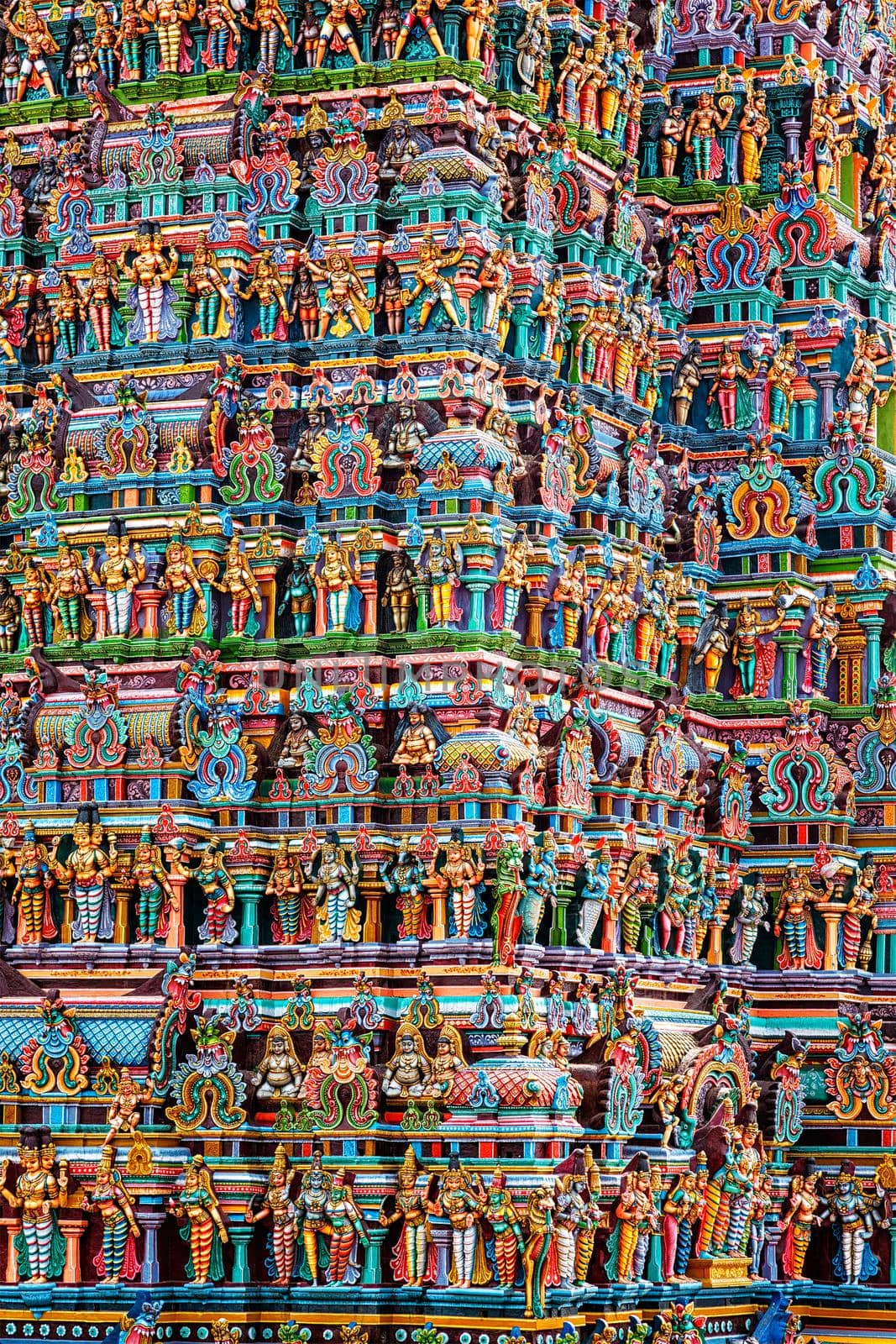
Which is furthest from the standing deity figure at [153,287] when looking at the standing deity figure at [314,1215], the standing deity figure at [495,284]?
the standing deity figure at [314,1215]

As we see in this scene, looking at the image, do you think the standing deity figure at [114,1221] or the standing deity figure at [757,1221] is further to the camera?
the standing deity figure at [757,1221]

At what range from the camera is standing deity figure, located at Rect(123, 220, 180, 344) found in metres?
38.2

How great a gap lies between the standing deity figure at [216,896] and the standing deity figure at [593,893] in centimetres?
375

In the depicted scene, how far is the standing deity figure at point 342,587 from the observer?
37.0 meters

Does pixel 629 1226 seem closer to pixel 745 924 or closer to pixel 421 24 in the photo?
pixel 745 924

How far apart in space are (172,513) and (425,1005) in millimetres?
5978

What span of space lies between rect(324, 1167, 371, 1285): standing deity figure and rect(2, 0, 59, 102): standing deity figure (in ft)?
42.2

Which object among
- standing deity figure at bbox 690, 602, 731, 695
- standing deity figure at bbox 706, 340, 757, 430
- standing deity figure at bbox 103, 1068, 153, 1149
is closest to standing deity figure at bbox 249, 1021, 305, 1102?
standing deity figure at bbox 103, 1068, 153, 1149

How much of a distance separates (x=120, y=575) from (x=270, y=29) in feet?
20.5

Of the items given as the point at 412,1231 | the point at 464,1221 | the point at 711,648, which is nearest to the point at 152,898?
the point at 412,1231

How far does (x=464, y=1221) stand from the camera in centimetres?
3500

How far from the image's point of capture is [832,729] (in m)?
43.9

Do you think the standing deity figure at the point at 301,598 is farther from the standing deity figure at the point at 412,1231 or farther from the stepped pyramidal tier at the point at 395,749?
the standing deity figure at the point at 412,1231

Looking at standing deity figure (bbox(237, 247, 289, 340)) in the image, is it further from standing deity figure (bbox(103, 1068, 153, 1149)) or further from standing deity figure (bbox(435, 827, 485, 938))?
standing deity figure (bbox(103, 1068, 153, 1149))
